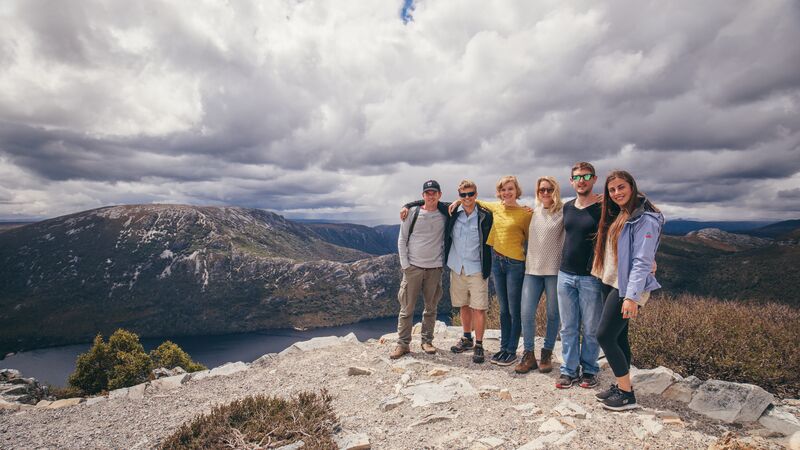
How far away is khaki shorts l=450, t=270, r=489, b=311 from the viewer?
7.23 metres

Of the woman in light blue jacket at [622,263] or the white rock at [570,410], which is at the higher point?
the woman in light blue jacket at [622,263]

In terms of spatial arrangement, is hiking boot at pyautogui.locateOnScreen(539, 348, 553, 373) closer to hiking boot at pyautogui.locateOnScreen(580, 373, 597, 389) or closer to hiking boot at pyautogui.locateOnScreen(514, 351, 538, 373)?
hiking boot at pyautogui.locateOnScreen(514, 351, 538, 373)

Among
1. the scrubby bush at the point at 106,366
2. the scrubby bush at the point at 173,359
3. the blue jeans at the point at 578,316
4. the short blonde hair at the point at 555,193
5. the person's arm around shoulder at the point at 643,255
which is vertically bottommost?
the scrubby bush at the point at 173,359

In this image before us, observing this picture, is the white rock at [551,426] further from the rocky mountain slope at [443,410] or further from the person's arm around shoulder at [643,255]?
the person's arm around shoulder at [643,255]

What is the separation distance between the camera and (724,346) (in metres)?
6.98

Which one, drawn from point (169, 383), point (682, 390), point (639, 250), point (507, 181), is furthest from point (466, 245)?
point (169, 383)

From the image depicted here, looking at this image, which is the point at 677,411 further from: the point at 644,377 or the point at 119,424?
the point at 119,424

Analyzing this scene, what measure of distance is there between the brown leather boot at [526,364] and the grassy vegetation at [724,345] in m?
2.41

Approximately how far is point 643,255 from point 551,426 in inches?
100

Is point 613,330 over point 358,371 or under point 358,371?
over

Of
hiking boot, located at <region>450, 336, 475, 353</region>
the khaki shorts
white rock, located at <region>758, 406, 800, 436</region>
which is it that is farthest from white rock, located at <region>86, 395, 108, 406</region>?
white rock, located at <region>758, 406, 800, 436</region>

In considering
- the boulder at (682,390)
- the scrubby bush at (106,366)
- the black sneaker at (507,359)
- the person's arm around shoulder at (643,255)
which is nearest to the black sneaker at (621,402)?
the boulder at (682,390)

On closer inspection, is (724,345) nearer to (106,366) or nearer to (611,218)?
(611,218)

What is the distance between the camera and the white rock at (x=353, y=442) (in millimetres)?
4645
